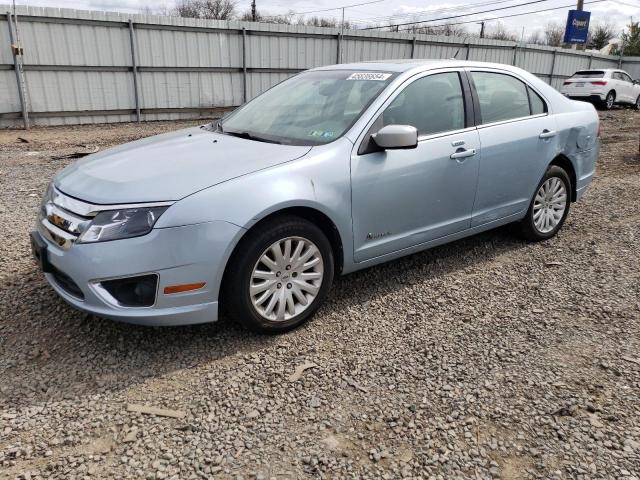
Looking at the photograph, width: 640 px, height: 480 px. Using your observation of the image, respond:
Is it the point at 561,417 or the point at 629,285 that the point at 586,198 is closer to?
the point at 629,285

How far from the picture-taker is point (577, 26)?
28.4 meters

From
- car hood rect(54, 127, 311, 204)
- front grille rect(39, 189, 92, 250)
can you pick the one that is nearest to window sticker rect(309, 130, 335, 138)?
car hood rect(54, 127, 311, 204)

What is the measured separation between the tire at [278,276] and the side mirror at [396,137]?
2.29 ft

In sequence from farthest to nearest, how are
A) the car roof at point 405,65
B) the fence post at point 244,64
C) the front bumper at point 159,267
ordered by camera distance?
the fence post at point 244,64 → the car roof at point 405,65 → the front bumper at point 159,267

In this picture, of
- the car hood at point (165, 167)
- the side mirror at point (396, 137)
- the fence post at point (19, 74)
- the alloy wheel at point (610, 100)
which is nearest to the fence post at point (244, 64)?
the fence post at point (19, 74)

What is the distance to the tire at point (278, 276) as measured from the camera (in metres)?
3.06

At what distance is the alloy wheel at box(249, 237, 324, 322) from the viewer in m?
3.17

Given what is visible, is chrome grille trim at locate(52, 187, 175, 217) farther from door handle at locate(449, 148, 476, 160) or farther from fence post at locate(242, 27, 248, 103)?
fence post at locate(242, 27, 248, 103)

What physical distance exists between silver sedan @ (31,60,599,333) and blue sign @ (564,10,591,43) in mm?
27421

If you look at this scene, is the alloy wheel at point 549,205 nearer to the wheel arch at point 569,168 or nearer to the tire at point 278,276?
the wheel arch at point 569,168

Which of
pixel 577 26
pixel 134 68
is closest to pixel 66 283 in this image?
pixel 134 68

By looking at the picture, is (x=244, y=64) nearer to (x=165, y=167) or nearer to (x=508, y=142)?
(x=508, y=142)

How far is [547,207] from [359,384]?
Result: 3.05 meters

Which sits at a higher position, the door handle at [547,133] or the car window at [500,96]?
the car window at [500,96]
